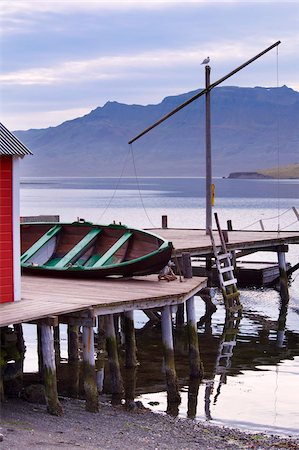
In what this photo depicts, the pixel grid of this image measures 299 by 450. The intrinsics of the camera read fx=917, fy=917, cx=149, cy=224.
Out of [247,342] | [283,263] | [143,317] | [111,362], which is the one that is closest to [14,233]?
[111,362]

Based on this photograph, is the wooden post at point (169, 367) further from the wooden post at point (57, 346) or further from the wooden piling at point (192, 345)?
the wooden post at point (57, 346)

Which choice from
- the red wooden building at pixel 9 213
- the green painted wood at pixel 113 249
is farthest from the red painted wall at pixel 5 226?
the green painted wood at pixel 113 249

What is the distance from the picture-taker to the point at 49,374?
14234 millimetres

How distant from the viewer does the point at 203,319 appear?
28250 mm

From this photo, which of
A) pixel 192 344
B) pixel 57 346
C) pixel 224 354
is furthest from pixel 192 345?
pixel 57 346

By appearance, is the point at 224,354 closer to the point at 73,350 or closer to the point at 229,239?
the point at 73,350

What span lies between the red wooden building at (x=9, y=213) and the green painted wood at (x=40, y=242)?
4865 millimetres

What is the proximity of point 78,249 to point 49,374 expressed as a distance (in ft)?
23.9

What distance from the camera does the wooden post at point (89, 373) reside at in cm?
1498

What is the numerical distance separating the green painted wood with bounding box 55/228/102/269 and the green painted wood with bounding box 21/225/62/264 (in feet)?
2.49

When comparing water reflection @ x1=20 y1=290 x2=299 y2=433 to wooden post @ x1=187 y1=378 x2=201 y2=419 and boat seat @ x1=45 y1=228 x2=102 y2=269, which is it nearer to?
wooden post @ x1=187 y1=378 x2=201 y2=419

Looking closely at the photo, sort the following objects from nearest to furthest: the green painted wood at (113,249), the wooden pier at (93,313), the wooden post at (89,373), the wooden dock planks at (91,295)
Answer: the wooden pier at (93,313)
the wooden dock planks at (91,295)
the wooden post at (89,373)
the green painted wood at (113,249)

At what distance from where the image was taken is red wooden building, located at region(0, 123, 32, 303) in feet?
51.9

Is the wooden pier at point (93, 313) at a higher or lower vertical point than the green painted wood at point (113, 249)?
lower
